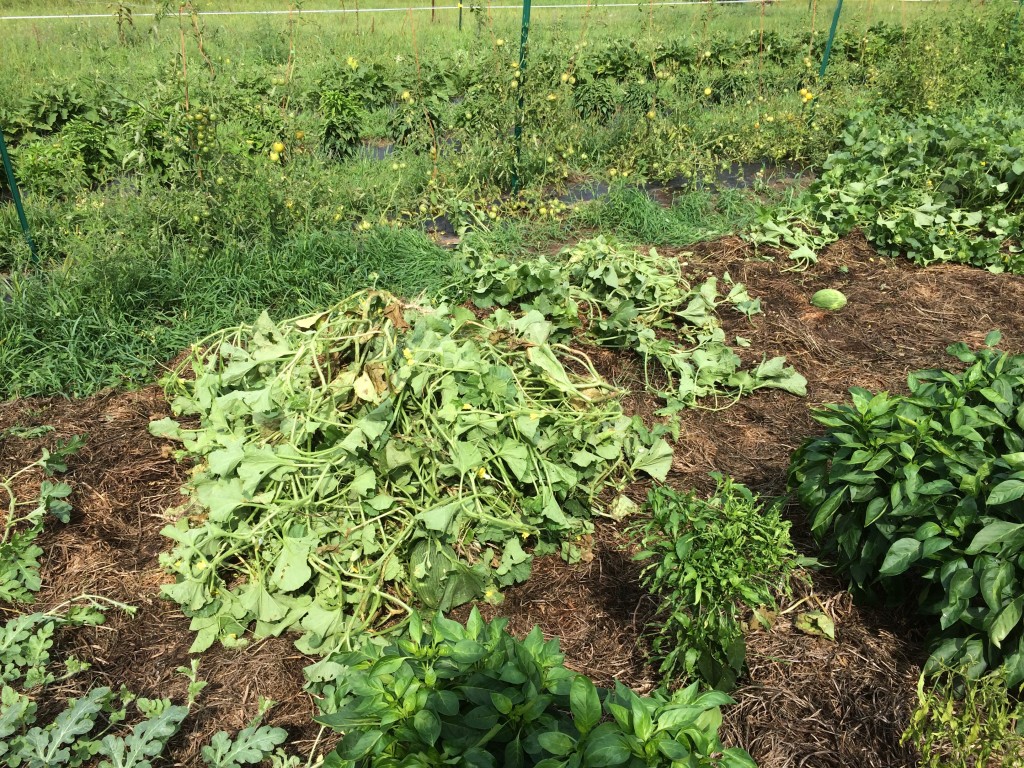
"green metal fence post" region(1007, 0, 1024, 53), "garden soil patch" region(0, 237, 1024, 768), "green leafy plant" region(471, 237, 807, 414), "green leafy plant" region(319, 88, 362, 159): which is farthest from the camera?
"green metal fence post" region(1007, 0, 1024, 53)

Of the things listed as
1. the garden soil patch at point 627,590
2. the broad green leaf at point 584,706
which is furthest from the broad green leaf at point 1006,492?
the broad green leaf at point 584,706

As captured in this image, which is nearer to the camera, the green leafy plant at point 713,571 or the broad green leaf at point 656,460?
the green leafy plant at point 713,571

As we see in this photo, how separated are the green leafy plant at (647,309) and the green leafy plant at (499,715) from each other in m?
2.14

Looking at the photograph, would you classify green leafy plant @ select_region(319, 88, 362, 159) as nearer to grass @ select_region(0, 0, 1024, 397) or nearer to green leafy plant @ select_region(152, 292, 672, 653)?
grass @ select_region(0, 0, 1024, 397)

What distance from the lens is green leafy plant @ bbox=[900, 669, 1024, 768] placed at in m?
1.89

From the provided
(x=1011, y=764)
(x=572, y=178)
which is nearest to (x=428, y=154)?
(x=572, y=178)

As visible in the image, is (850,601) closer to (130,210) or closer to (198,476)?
(198,476)

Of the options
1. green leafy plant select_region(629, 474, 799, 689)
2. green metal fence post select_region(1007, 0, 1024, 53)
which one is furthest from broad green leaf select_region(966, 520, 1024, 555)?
green metal fence post select_region(1007, 0, 1024, 53)

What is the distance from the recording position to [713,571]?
226cm

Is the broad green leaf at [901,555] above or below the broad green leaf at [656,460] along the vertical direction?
above

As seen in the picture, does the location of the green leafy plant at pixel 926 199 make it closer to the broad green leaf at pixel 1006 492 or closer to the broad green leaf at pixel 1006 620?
the broad green leaf at pixel 1006 492

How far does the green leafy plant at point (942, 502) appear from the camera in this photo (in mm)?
2217

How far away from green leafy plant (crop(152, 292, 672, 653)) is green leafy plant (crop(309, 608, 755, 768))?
2.75 ft

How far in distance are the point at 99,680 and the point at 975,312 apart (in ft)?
15.6
